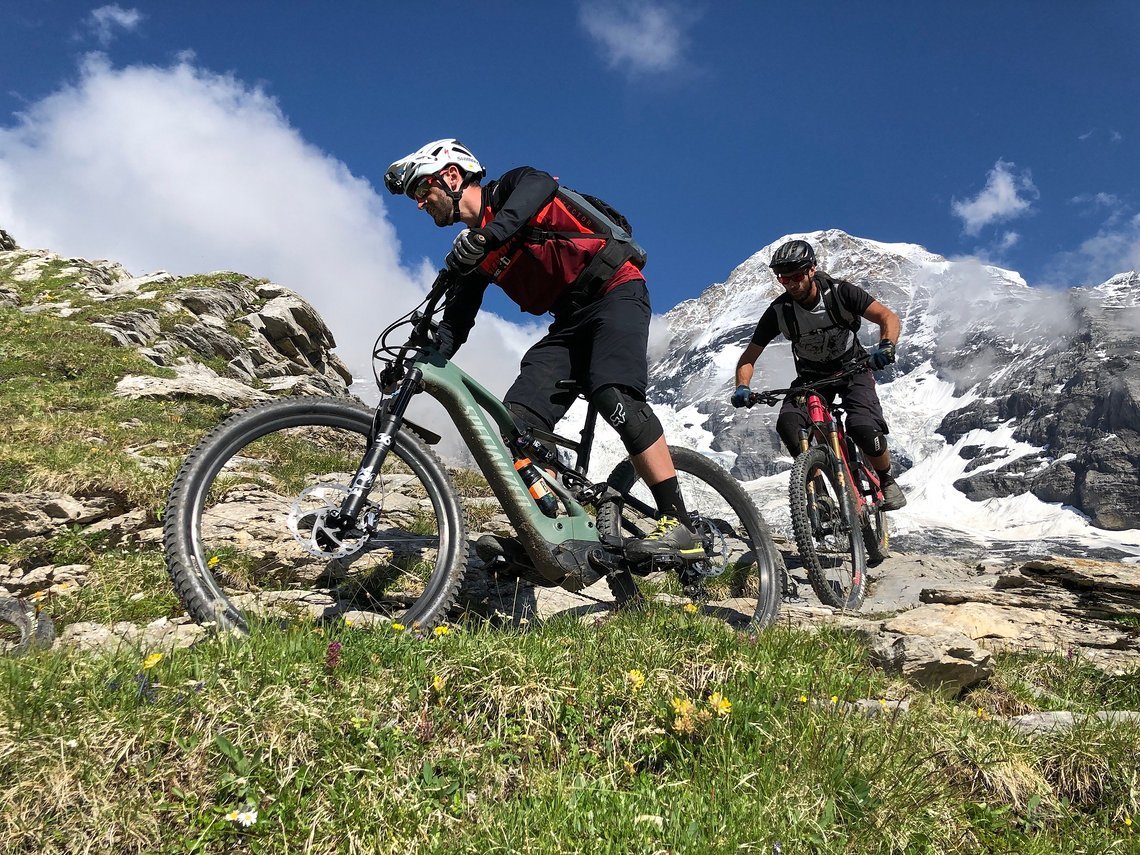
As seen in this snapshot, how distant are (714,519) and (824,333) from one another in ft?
11.7

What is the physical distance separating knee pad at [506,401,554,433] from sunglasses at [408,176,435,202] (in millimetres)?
1660

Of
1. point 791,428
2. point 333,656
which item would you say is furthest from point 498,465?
point 791,428

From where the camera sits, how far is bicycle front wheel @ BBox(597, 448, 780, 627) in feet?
18.7

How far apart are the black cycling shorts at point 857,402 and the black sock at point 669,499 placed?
322 cm

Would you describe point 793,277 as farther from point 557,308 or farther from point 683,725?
point 683,725

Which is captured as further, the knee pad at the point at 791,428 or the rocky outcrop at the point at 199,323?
the rocky outcrop at the point at 199,323

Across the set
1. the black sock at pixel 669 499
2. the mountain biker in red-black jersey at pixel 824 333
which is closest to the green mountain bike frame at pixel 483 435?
the black sock at pixel 669 499

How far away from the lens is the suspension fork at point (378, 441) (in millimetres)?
3867

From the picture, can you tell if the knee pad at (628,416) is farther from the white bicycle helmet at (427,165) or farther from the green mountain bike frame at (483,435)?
the white bicycle helmet at (427,165)

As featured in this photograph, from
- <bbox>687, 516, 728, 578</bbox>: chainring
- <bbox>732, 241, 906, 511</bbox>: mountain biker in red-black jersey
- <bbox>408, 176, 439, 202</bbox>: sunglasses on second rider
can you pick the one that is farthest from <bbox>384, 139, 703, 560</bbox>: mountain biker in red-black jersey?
<bbox>732, 241, 906, 511</bbox>: mountain biker in red-black jersey

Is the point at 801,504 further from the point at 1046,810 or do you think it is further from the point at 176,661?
the point at 176,661

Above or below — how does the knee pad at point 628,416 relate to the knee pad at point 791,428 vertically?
below

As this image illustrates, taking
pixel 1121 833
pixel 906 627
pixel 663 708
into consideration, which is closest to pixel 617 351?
pixel 663 708

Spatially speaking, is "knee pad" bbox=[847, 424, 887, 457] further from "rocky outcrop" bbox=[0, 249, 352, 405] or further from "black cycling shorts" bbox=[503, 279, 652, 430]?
"rocky outcrop" bbox=[0, 249, 352, 405]
